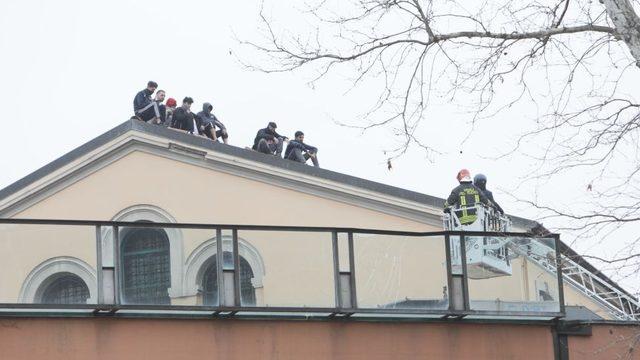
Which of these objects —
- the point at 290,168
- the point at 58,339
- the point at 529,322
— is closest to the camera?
the point at 58,339

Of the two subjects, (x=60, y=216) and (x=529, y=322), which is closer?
(x=529, y=322)

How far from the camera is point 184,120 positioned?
3912 cm

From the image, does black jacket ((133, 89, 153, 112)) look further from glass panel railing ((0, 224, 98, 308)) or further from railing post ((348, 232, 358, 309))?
glass panel railing ((0, 224, 98, 308))

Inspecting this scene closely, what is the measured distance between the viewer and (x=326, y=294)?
21875 millimetres

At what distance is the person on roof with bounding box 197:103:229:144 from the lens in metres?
39.2

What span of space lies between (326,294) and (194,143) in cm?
2183

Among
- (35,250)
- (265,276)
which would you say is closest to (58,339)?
(35,250)

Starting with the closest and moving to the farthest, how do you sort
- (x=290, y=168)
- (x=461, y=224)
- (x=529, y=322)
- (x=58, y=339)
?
(x=58, y=339) < (x=529, y=322) < (x=461, y=224) < (x=290, y=168)

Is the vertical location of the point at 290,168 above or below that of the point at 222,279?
above

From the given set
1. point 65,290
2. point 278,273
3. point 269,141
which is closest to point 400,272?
point 278,273

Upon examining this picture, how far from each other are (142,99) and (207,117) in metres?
2.41

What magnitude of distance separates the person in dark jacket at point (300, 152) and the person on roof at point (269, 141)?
0.23 meters

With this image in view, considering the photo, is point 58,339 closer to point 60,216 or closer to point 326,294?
point 326,294

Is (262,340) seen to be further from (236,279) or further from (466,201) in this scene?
(466,201)
